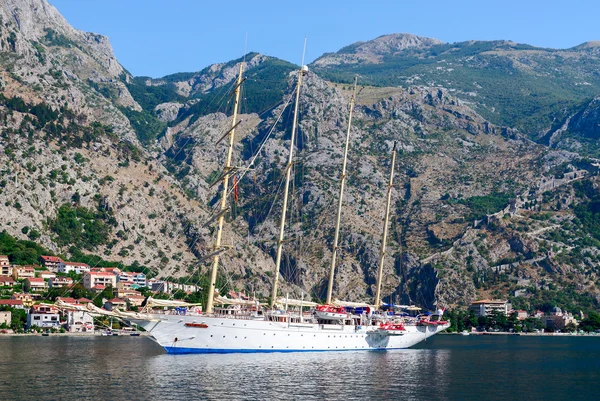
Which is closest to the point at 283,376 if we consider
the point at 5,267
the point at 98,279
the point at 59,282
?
the point at 59,282

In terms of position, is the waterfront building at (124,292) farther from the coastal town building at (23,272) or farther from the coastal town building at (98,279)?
the coastal town building at (23,272)

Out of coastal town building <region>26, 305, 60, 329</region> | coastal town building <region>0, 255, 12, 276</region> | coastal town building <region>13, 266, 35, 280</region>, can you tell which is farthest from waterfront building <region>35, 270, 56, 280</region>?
coastal town building <region>26, 305, 60, 329</region>

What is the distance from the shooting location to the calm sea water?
65375 mm

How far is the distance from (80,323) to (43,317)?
7927 millimetres

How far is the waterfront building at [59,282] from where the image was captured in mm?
184488

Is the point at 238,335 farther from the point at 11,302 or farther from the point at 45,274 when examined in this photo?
the point at 45,274

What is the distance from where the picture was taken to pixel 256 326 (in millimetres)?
95438

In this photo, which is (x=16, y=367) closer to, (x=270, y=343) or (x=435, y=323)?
(x=270, y=343)

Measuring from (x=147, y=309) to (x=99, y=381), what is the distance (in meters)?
22.0

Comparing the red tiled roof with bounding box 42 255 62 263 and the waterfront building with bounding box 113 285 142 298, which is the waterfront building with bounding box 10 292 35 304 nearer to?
the red tiled roof with bounding box 42 255 62 263

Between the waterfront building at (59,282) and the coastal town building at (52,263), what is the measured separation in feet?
25.9

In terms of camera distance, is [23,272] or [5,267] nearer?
[23,272]

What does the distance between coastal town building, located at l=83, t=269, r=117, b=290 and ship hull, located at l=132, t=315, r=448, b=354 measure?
10044 centimetres

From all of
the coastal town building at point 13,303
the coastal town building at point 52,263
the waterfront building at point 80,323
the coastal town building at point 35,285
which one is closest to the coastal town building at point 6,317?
the coastal town building at point 13,303
